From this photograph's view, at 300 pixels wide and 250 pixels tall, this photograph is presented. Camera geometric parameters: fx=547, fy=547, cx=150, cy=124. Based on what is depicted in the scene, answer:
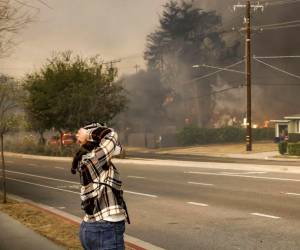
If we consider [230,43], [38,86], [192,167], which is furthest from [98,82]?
[230,43]

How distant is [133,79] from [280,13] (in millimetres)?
37176

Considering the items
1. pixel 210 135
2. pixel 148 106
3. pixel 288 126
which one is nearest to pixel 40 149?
pixel 210 135

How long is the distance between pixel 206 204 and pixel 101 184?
934 centimetres

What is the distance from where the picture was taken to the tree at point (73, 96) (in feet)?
136

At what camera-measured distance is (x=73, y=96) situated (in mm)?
41156

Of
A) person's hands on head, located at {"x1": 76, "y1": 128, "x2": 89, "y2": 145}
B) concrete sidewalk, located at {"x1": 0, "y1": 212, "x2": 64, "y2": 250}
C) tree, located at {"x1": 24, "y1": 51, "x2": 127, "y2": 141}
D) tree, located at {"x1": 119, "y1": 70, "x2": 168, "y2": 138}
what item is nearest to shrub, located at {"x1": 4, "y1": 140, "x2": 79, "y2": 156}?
tree, located at {"x1": 24, "y1": 51, "x2": 127, "y2": 141}

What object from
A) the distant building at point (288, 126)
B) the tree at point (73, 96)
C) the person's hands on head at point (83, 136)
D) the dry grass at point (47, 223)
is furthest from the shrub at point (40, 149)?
the person's hands on head at point (83, 136)

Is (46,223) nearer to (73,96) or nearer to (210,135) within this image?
(73,96)

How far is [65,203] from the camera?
1388cm

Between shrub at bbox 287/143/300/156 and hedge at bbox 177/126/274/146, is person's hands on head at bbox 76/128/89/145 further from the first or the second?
hedge at bbox 177/126/274/146

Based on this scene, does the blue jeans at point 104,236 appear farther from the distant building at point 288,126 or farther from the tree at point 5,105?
the distant building at point 288,126

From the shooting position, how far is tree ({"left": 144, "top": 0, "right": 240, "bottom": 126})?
98562mm

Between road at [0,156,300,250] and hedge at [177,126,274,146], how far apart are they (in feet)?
121

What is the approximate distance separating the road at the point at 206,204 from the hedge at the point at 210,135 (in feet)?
121
